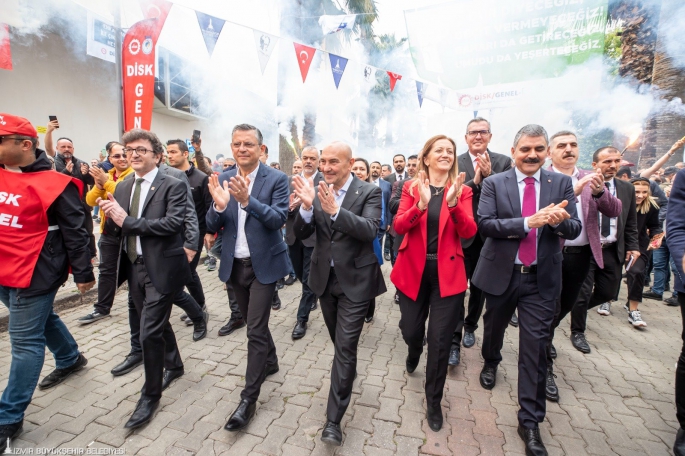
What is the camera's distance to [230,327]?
13.7ft

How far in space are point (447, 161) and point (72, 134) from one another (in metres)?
12.6

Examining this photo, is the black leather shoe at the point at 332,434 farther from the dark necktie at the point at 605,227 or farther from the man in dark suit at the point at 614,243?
the dark necktie at the point at 605,227

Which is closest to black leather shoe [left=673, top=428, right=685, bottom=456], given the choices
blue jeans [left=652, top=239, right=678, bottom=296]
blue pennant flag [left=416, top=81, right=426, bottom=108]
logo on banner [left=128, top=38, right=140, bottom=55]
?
blue jeans [left=652, top=239, right=678, bottom=296]

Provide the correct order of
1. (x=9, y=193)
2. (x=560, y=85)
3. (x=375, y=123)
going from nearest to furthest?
(x=9, y=193)
(x=560, y=85)
(x=375, y=123)

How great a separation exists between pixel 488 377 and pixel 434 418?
2.94 ft

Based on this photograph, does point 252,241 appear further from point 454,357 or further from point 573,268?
point 573,268

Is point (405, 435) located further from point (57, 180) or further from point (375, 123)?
point (375, 123)

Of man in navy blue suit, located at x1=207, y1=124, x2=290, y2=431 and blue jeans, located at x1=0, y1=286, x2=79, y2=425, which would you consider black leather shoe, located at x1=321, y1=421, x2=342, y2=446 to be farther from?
blue jeans, located at x1=0, y1=286, x2=79, y2=425

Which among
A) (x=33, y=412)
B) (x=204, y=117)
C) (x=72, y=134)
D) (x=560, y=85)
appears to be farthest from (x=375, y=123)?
(x=33, y=412)

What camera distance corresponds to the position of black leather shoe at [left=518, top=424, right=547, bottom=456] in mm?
2254

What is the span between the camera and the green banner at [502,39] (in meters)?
9.57

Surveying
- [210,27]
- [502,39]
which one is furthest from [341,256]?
[502,39]

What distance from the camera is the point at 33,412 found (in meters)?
2.66

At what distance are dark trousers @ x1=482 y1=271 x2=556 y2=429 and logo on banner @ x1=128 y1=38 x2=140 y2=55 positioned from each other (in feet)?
22.1
